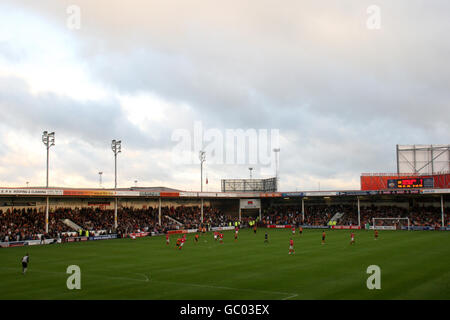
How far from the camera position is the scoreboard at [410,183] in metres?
65.4

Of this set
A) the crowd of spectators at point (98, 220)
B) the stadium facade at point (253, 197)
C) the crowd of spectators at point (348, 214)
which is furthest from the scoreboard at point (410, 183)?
the crowd of spectators at point (98, 220)

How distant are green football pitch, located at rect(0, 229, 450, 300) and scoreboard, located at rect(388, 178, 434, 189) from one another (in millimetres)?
27117

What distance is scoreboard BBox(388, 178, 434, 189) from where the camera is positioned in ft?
215

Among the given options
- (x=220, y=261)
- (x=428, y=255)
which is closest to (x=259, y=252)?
(x=220, y=261)

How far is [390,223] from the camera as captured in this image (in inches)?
2717

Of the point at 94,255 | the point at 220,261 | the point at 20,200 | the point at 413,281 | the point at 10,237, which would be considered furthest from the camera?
the point at 20,200

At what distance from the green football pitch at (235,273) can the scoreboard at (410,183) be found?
27.1 meters

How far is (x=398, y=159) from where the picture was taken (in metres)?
74.8

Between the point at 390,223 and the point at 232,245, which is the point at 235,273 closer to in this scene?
the point at 232,245

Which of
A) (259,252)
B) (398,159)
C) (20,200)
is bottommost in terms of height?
(259,252)

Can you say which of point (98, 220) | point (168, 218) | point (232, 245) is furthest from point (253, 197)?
point (232, 245)

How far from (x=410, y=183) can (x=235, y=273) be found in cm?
4968
